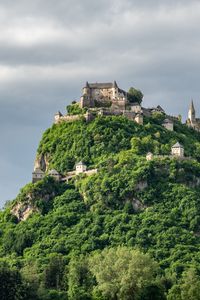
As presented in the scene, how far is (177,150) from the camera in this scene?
19750 centimetres

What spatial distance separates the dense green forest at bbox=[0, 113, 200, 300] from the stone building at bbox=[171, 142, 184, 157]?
188cm

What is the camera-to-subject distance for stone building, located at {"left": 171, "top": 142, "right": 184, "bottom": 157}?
197m

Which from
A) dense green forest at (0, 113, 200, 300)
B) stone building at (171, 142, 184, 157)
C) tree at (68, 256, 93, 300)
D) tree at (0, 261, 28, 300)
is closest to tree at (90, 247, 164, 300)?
dense green forest at (0, 113, 200, 300)

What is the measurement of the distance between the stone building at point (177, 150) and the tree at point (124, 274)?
45468mm

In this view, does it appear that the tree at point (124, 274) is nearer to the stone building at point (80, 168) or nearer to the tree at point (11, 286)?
the tree at point (11, 286)

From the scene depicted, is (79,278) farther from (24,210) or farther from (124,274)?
(24,210)

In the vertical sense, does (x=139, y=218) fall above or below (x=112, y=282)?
above

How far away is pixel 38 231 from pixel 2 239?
689 cm

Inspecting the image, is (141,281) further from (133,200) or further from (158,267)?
(133,200)

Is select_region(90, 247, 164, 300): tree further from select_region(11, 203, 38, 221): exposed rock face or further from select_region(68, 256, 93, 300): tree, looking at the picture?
select_region(11, 203, 38, 221): exposed rock face

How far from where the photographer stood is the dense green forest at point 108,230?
499 ft

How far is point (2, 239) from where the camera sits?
187625 mm

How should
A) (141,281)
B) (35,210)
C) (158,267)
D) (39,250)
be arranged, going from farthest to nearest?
(35,210)
(39,250)
(158,267)
(141,281)

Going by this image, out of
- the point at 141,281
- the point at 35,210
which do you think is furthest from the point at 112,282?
the point at 35,210
